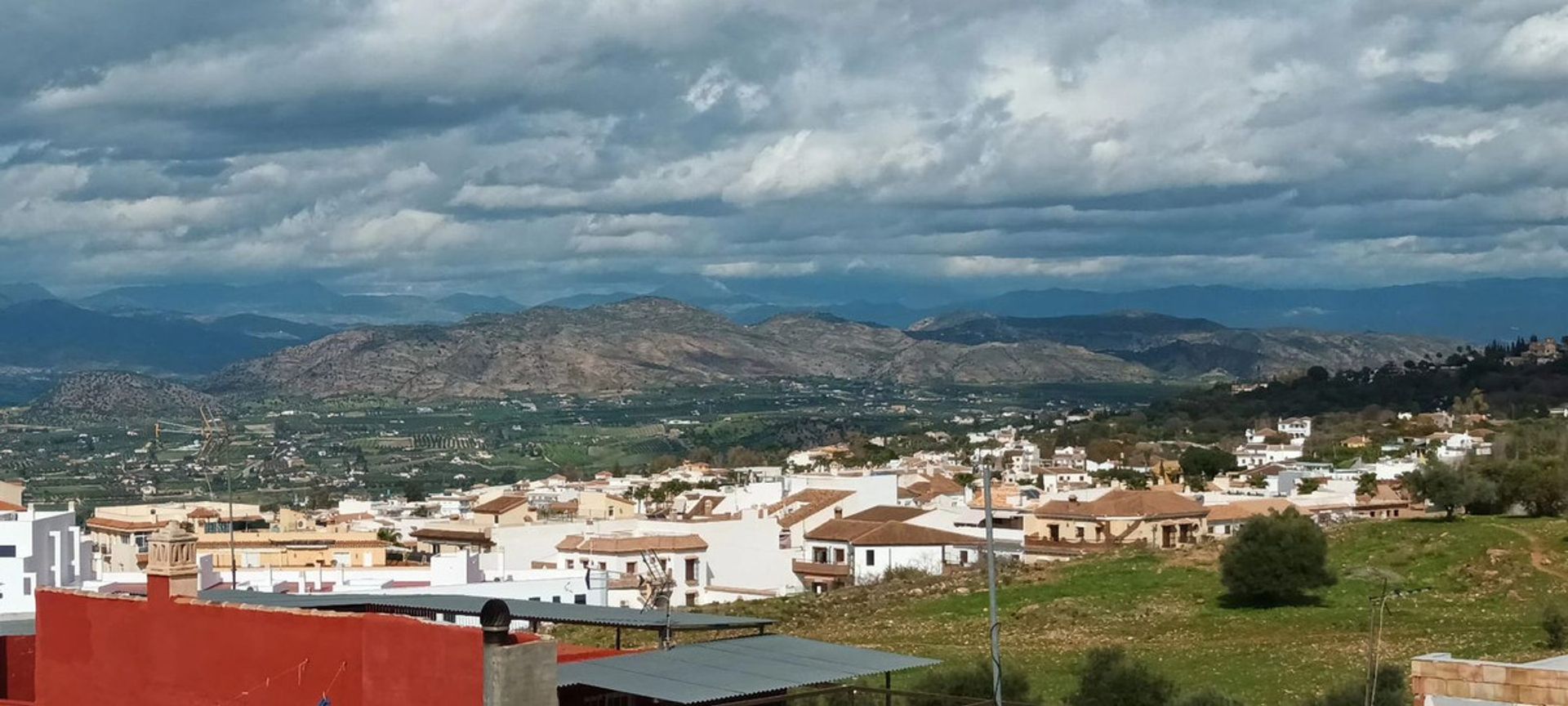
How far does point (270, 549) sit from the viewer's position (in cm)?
6912

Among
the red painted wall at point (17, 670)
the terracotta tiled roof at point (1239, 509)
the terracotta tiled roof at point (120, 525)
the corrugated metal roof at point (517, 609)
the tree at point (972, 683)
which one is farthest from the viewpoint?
the terracotta tiled roof at point (120, 525)

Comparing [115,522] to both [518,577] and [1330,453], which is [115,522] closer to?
[518,577]

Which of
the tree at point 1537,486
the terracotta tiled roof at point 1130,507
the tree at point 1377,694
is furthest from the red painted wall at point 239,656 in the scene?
the terracotta tiled roof at point 1130,507

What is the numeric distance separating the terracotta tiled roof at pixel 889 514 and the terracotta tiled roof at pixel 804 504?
4.26 feet

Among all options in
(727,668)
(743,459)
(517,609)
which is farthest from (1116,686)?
(743,459)

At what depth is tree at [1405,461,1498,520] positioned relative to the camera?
6028cm

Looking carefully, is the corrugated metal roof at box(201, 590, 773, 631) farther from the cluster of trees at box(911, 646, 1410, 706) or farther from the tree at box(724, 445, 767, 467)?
the tree at box(724, 445, 767, 467)

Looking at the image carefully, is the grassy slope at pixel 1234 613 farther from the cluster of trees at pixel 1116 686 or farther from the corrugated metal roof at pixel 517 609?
the corrugated metal roof at pixel 517 609

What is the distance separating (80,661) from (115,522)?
206 feet

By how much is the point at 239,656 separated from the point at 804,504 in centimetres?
6224

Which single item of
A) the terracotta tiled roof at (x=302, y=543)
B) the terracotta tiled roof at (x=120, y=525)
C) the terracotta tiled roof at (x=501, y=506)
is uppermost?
the terracotta tiled roof at (x=501, y=506)

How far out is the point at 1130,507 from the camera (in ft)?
234

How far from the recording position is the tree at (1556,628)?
119ft

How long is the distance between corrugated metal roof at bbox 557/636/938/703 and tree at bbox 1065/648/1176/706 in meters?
12.4
